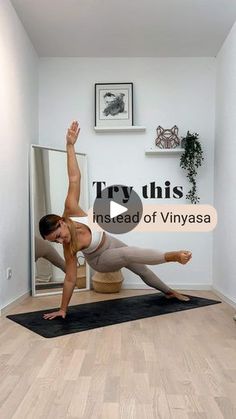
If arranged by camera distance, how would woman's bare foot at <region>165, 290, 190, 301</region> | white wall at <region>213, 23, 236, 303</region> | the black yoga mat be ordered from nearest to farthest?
the black yoga mat < white wall at <region>213, 23, 236, 303</region> < woman's bare foot at <region>165, 290, 190, 301</region>

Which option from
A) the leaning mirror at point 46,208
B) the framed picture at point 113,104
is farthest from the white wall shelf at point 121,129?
the leaning mirror at point 46,208

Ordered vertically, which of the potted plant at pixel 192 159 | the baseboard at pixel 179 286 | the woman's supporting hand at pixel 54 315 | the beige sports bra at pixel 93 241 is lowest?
the baseboard at pixel 179 286

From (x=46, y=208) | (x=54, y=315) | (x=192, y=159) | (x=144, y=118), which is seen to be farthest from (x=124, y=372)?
(x=144, y=118)

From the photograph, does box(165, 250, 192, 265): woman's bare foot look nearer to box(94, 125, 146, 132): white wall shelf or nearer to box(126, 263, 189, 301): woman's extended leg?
box(126, 263, 189, 301): woman's extended leg

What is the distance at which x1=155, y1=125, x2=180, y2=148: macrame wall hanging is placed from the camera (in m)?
4.74

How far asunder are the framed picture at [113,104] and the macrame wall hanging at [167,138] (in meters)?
0.36

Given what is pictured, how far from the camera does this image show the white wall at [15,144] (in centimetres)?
344

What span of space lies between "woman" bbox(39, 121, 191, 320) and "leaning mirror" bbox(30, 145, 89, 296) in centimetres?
64

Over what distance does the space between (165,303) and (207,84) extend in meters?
2.63

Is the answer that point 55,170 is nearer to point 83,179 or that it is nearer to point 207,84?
point 83,179

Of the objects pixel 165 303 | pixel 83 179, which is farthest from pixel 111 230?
pixel 165 303

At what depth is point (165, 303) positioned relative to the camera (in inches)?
154

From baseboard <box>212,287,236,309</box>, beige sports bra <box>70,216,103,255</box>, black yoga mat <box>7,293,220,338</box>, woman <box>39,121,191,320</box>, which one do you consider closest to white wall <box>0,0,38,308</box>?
woman <box>39,121,191,320</box>

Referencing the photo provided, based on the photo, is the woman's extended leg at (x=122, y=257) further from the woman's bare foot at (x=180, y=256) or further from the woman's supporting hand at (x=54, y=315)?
the woman's supporting hand at (x=54, y=315)
